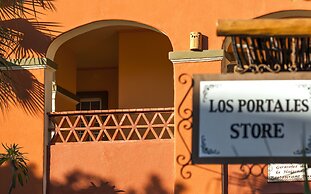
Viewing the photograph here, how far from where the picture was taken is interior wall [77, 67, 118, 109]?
17047 mm

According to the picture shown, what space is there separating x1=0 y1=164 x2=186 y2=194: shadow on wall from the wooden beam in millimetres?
7582

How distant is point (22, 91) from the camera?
40.7 ft

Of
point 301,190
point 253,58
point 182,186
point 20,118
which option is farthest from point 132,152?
point 253,58

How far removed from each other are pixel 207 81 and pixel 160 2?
7.70m

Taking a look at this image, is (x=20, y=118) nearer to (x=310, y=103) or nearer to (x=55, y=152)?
(x=55, y=152)

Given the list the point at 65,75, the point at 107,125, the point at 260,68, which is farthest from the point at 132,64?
the point at 260,68

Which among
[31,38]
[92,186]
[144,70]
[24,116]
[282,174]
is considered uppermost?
[31,38]

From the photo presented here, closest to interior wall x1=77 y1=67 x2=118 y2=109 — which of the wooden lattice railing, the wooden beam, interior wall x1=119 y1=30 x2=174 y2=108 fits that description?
interior wall x1=119 y1=30 x2=174 y2=108

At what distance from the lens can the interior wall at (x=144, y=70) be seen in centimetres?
1495

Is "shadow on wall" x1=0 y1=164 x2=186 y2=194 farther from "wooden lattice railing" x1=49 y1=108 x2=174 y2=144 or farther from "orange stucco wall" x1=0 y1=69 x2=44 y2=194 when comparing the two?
"wooden lattice railing" x1=49 y1=108 x2=174 y2=144

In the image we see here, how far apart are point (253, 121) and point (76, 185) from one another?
7.93 metres

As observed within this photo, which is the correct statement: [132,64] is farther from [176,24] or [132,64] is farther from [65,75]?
[176,24]

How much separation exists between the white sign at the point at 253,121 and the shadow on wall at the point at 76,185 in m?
7.39

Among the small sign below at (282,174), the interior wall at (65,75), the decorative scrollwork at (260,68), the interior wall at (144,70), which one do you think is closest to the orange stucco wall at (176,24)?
the small sign below at (282,174)
